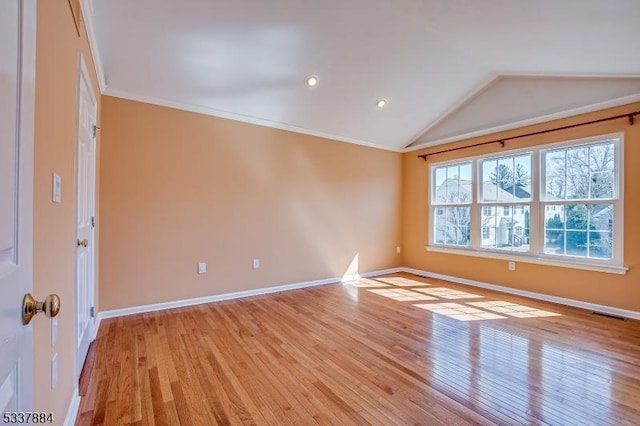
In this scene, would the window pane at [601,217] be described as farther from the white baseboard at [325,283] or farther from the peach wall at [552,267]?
the white baseboard at [325,283]

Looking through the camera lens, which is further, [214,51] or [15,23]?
[214,51]

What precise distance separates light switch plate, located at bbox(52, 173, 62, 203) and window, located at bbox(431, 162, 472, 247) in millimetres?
4847

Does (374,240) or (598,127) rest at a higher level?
(598,127)

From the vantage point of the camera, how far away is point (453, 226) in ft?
16.4

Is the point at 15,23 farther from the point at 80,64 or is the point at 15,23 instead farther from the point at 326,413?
the point at 326,413

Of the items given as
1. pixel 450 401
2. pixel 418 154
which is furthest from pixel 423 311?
pixel 418 154

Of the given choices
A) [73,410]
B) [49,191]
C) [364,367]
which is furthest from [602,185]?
[73,410]

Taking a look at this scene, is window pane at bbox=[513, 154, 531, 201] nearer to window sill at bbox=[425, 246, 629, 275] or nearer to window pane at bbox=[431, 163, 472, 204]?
window pane at bbox=[431, 163, 472, 204]

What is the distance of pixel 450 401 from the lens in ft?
5.98

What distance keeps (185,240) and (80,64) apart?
2067 millimetres

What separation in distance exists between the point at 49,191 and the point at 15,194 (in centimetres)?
90

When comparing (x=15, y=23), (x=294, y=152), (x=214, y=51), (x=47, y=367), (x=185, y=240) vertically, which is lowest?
(x=47, y=367)

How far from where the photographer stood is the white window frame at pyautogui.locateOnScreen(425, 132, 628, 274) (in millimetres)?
3320

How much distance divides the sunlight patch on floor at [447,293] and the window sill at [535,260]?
0.68 meters
